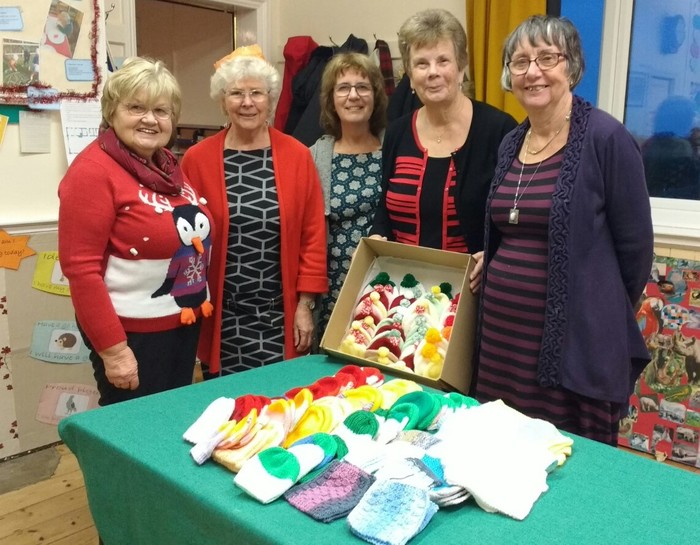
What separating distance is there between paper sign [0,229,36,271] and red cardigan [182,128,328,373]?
100 centimetres

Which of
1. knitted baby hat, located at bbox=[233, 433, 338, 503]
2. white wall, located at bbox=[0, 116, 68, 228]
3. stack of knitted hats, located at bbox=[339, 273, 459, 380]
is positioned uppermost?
white wall, located at bbox=[0, 116, 68, 228]

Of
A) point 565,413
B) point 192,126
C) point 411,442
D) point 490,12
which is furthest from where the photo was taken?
point 192,126

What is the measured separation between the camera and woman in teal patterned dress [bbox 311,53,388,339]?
2041mm

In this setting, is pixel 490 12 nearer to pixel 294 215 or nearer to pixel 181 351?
pixel 294 215

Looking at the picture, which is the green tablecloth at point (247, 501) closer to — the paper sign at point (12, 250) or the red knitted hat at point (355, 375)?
the red knitted hat at point (355, 375)

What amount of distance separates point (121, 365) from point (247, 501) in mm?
720

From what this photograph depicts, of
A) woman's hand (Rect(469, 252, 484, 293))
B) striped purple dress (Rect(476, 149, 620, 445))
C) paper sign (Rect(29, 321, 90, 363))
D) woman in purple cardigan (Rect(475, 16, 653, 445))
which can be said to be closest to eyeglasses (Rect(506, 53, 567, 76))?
woman in purple cardigan (Rect(475, 16, 653, 445))

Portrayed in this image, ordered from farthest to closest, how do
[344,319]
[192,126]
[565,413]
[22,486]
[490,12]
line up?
[192,126] < [490,12] < [22,486] < [344,319] < [565,413]

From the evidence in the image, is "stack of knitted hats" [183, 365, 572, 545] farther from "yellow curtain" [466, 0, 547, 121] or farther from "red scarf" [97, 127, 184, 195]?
"yellow curtain" [466, 0, 547, 121]

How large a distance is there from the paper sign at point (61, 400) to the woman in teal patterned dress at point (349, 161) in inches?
51.0

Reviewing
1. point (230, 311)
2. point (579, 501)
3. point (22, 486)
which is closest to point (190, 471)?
point (579, 501)

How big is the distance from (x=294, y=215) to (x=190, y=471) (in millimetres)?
961

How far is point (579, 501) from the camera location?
1.03 meters

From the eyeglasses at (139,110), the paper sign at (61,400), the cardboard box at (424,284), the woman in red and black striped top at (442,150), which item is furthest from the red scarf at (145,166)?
the paper sign at (61,400)
